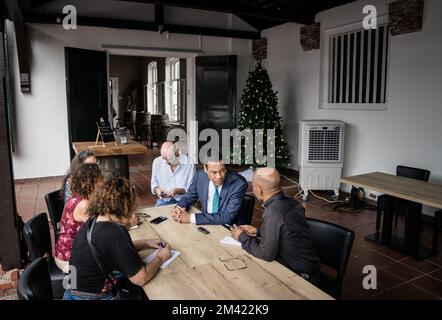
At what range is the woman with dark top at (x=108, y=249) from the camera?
5.63 feet

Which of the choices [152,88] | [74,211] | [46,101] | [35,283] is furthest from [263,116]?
[152,88]

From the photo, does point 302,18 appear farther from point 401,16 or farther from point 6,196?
point 6,196

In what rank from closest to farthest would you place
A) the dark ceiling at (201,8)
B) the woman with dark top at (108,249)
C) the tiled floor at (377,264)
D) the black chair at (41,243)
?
the woman with dark top at (108,249), the black chair at (41,243), the tiled floor at (377,264), the dark ceiling at (201,8)

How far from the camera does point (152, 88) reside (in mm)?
14180

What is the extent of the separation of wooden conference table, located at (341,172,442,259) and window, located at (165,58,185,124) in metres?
7.58

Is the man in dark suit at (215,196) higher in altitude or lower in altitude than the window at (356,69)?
lower

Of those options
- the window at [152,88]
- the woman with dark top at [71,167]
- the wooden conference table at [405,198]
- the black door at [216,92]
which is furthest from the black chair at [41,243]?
the window at [152,88]

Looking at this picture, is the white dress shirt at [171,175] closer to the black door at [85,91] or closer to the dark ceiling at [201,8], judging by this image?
the dark ceiling at [201,8]

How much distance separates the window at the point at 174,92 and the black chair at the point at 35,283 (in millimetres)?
9287

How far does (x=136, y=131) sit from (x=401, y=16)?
10.4m

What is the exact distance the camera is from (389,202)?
4012mm

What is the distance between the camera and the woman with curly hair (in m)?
2.29

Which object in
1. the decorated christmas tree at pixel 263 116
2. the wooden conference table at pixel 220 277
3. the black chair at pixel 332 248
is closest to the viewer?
the wooden conference table at pixel 220 277

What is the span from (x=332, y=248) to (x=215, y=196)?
104 centimetres
